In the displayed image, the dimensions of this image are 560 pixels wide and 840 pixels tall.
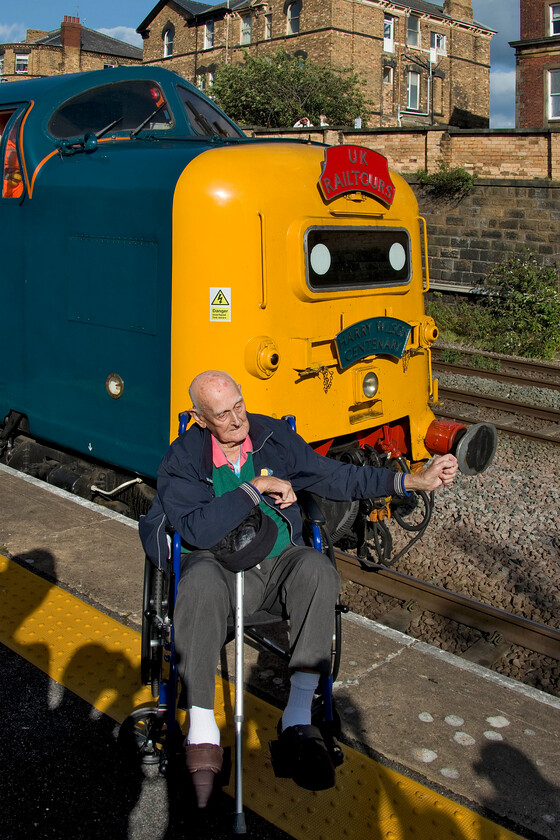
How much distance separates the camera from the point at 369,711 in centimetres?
347

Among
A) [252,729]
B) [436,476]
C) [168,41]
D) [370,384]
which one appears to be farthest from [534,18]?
[252,729]

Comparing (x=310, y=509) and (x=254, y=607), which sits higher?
(x=310, y=509)

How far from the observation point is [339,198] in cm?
502

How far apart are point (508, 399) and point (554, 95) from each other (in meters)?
22.9

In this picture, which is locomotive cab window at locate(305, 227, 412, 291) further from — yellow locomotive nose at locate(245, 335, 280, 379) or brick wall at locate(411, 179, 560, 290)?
brick wall at locate(411, 179, 560, 290)

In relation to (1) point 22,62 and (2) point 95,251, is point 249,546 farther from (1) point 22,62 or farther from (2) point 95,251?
(1) point 22,62

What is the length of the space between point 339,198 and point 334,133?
16996 mm

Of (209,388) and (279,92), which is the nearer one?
(209,388)

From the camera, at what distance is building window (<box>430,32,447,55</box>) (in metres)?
41.1

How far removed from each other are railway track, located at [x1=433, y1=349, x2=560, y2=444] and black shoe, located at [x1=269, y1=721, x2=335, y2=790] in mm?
5934

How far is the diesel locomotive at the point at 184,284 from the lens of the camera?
4617mm

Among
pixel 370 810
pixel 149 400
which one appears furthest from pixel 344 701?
pixel 149 400

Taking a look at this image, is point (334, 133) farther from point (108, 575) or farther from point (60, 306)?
point (108, 575)

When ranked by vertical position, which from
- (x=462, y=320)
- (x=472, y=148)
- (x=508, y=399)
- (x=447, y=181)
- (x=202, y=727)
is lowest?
(x=202, y=727)
